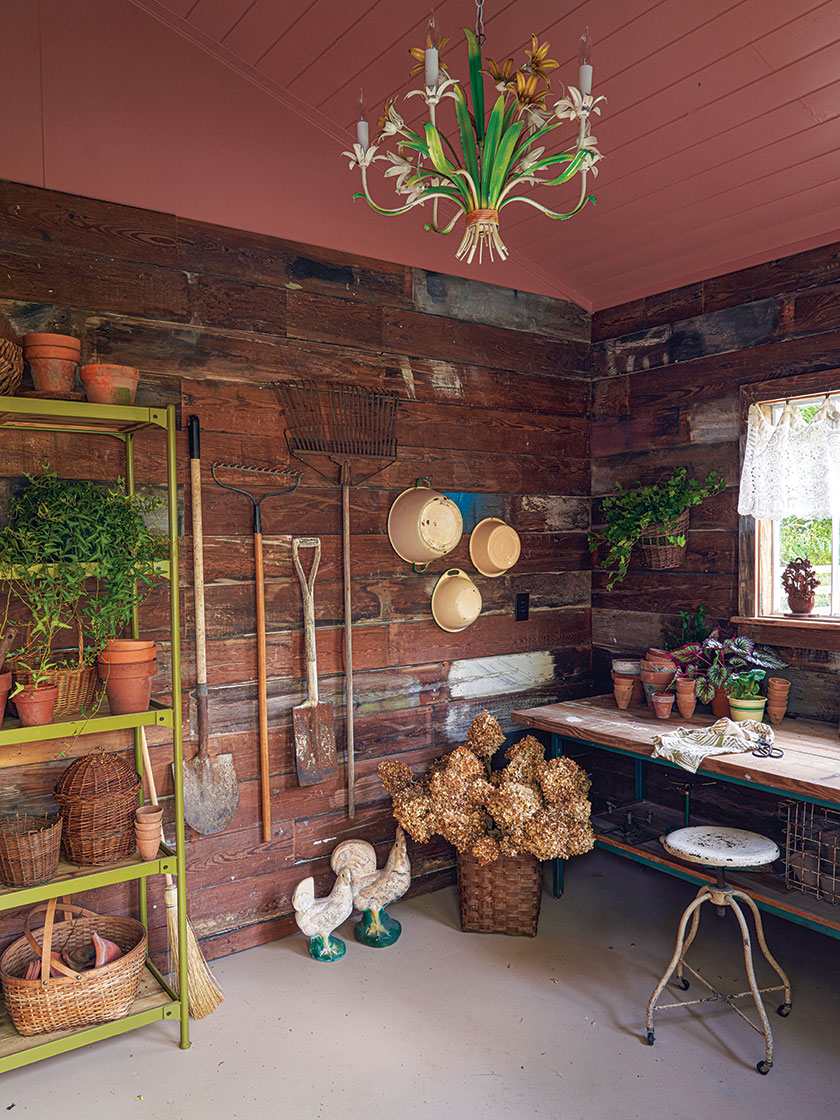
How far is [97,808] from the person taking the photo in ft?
7.44

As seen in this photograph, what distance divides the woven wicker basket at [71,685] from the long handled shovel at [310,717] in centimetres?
83

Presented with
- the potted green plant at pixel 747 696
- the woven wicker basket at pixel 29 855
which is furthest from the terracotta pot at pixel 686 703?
the woven wicker basket at pixel 29 855

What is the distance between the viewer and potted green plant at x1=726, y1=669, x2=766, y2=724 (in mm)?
2998

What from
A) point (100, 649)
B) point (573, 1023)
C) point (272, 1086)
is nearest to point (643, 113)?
point (100, 649)

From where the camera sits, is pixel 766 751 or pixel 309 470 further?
pixel 309 470

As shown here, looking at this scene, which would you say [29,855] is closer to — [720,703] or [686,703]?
[686,703]

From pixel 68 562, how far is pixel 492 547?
1.78 meters

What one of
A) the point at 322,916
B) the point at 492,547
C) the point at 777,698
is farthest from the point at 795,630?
the point at 322,916

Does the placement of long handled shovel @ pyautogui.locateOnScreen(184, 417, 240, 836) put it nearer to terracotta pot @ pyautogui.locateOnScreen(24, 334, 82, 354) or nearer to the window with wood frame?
terracotta pot @ pyautogui.locateOnScreen(24, 334, 82, 354)

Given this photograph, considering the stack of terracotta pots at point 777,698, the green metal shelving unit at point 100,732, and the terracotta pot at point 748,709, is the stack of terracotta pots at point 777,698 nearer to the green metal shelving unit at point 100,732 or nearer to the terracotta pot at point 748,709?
the terracotta pot at point 748,709

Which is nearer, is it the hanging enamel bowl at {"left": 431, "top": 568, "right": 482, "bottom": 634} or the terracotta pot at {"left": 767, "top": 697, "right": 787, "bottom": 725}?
the terracotta pot at {"left": 767, "top": 697, "right": 787, "bottom": 725}

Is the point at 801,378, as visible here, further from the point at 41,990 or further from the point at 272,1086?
the point at 41,990

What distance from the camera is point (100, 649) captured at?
2.35 metres

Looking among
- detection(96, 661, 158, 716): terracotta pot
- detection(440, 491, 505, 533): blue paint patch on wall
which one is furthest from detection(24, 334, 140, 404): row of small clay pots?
detection(440, 491, 505, 533): blue paint patch on wall
